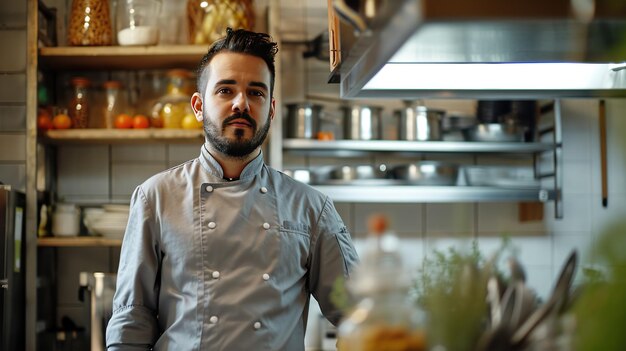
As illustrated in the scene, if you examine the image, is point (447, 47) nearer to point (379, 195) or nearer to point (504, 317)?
point (504, 317)

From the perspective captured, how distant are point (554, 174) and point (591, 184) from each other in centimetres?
38

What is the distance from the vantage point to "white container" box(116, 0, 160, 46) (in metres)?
3.40

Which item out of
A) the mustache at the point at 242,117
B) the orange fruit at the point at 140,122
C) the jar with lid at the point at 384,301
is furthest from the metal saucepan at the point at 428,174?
the jar with lid at the point at 384,301

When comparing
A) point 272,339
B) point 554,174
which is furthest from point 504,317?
point 554,174

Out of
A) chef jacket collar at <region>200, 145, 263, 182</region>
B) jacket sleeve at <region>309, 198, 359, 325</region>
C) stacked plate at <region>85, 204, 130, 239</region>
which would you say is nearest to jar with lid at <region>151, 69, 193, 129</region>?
stacked plate at <region>85, 204, 130, 239</region>

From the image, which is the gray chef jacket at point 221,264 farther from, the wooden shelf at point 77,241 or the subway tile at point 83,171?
the subway tile at point 83,171

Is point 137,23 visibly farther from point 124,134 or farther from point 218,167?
point 218,167

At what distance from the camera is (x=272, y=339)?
78.1 inches

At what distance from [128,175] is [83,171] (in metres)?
0.21

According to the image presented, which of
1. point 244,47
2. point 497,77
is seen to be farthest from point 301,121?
point 497,77

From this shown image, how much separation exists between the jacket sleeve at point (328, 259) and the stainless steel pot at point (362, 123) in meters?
1.35

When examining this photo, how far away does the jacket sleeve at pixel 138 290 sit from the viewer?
1963 millimetres

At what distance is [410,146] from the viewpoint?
346 centimetres

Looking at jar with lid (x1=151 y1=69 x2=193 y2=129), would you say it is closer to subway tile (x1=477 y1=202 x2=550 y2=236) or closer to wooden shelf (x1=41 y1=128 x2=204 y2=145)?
wooden shelf (x1=41 y1=128 x2=204 y2=145)
